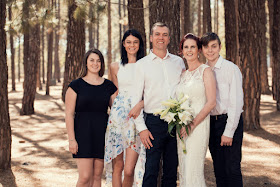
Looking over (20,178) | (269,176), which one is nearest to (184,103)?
(269,176)

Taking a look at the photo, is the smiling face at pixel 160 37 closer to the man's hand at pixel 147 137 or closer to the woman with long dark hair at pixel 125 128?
the woman with long dark hair at pixel 125 128

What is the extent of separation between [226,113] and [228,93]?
8.7 inches

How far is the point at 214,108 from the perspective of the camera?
3.76m

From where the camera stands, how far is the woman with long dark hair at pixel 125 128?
4125 millimetres

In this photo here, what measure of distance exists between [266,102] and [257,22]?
19.2ft

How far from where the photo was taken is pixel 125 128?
4152 millimetres

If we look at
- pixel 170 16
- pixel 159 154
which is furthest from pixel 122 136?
pixel 170 16

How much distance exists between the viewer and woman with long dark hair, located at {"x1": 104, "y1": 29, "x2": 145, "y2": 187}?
162 inches

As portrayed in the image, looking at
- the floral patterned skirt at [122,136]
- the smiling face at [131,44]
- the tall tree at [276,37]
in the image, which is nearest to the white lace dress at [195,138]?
the floral patterned skirt at [122,136]

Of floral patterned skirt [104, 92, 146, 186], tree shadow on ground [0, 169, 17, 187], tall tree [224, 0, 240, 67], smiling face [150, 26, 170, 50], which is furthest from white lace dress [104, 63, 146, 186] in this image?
tall tree [224, 0, 240, 67]

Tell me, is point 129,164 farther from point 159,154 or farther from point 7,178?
point 7,178

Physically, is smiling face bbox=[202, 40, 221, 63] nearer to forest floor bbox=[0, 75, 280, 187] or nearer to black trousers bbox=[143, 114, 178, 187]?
black trousers bbox=[143, 114, 178, 187]

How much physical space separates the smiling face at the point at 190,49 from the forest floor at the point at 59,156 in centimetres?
285

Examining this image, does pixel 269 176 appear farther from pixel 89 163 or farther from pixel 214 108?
pixel 89 163
